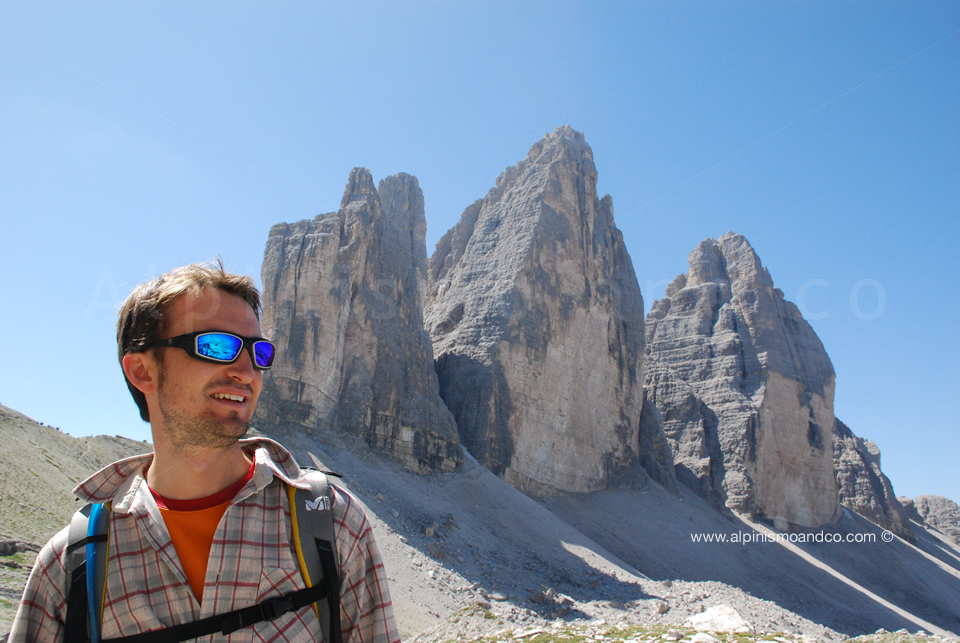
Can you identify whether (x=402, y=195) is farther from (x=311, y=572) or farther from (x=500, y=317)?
(x=311, y=572)

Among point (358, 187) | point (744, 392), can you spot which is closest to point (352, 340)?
point (358, 187)

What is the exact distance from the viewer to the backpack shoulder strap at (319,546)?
6.98 feet

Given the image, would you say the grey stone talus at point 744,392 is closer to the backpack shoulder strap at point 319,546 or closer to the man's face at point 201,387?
the backpack shoulder strap at point 319,546

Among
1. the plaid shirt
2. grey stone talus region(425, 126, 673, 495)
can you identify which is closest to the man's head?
the plaid shirt

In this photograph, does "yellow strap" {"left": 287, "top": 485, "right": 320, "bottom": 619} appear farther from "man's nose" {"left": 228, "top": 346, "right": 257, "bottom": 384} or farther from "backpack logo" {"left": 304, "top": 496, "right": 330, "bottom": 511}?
"man's nose" {"left": 228, "top": 346, "right": 257, "bottom": 384}

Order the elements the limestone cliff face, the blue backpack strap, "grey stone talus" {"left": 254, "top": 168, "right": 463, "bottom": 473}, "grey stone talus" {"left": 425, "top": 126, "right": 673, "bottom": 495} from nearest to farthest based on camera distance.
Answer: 1. the blue backpack strap
2. "grey stone talus" {"left": 254, "top": 168, "right": 463, "bottom": 473}
3. "grey stone talus" {"left": 425, "top": 126, "right": 673, "bottom": 495}
4. the limestone cliff face

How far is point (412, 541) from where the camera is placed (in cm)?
2539

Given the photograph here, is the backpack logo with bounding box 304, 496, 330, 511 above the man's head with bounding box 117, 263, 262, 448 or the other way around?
the other way around

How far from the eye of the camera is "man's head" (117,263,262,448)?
2.28 meters

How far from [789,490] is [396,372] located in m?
41.0

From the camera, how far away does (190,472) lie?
2287mm

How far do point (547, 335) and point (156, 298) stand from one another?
43.6m

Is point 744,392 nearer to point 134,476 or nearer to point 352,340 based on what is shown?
point 352,340

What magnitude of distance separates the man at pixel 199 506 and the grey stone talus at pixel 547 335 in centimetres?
3826
